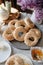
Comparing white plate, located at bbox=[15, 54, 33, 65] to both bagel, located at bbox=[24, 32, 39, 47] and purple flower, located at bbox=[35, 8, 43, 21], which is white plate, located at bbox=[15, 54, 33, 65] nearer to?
bagel, located at bbox=[24, 32, 39, 47]

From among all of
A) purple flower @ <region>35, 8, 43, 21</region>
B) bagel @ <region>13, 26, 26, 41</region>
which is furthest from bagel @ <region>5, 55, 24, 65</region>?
purple flower @ <region>35, 8, 43, 21</region>

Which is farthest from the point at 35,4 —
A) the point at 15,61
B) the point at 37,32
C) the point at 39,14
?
the point at 15,61

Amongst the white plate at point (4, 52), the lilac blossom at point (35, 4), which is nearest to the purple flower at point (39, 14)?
the lilac blossom at point (35, 4)

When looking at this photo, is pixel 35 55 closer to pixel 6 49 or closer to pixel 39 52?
pixel 39 52

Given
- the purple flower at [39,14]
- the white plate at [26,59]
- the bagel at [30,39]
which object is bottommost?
the white plate at [26,59]

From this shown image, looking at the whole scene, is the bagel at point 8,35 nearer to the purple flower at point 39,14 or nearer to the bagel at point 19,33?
the bagel at point 19,33

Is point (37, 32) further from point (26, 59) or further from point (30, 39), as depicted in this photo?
point (26, 59)

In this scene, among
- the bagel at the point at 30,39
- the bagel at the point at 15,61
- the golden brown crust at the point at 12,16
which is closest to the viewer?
the bagel at the point at 15,61
